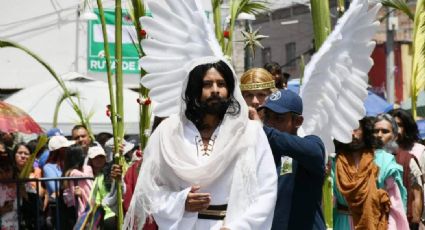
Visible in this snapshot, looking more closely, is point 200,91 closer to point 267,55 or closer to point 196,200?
point 196,200

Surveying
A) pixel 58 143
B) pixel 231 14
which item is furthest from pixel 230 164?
pixel 58 143

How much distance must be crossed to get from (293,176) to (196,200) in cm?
76

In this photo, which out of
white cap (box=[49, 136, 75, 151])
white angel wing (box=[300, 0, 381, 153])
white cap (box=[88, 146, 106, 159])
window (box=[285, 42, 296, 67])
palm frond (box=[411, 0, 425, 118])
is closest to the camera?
white angel wing (box=[300, 0, 381, 153])

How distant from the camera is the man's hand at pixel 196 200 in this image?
454 cm

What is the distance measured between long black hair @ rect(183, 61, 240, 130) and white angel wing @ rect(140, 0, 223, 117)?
0.94m

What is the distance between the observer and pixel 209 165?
179 inches

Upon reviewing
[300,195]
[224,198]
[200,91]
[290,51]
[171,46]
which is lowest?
[290,51]

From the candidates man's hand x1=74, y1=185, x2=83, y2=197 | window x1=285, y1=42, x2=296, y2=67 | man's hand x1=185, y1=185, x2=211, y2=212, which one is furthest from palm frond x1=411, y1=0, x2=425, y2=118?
window x1=285, y1=42, x2=296, y2=67

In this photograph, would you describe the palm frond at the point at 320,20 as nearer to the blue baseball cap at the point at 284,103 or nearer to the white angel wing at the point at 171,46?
the white angel wing at the point at 171,46

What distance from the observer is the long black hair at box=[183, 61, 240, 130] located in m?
4.71

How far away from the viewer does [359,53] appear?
6.18m

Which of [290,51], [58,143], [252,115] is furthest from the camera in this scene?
[290,51]

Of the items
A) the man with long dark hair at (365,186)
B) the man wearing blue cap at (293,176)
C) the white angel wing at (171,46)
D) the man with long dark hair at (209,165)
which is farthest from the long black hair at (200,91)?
the man with long dark hair at (365,186)

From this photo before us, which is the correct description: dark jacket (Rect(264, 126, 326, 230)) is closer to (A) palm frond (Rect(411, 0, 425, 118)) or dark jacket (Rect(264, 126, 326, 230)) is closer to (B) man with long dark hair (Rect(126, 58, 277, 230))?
(B) man with long dark hair (Rect(126, 58, 277, 230))
